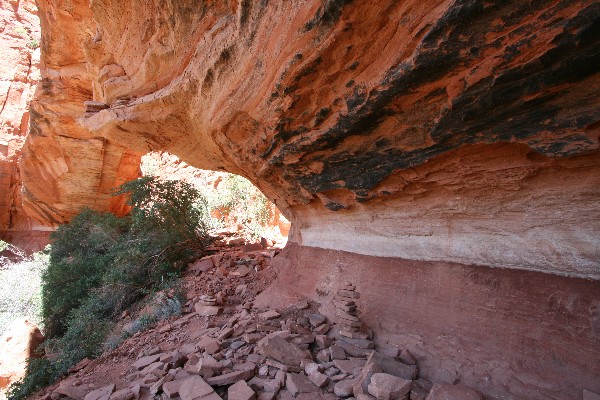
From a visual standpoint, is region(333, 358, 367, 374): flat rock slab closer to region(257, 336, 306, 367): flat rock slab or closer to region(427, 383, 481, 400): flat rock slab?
region(257, 336, 306, 367): flat rock slab

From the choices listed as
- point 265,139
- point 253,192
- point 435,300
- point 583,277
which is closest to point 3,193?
point 253,192

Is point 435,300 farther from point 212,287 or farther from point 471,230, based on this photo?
point 212,287

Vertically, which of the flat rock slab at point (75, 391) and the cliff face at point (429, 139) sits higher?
the cliff face at point (429, 139)

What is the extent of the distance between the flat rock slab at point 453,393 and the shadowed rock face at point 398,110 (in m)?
0.94

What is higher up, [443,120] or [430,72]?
[430,72]

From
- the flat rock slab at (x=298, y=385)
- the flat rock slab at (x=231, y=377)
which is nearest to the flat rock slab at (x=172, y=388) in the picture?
the flat rock slab at (x=231, y=377)

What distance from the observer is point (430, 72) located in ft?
5.93

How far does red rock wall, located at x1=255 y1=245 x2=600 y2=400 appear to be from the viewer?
1.91 m

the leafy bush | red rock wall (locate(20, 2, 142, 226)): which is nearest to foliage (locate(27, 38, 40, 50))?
red rock wall (locate(20, 2, 142, 226))

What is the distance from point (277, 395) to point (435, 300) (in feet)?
4.94

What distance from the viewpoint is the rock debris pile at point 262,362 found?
2.30 meters

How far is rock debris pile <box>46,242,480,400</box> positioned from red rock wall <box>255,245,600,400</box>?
196 millimetres

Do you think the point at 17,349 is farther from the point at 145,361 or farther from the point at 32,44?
the point at 32,44

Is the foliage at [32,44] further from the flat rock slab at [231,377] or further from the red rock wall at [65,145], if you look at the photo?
the flat rock slab at [231,377]
